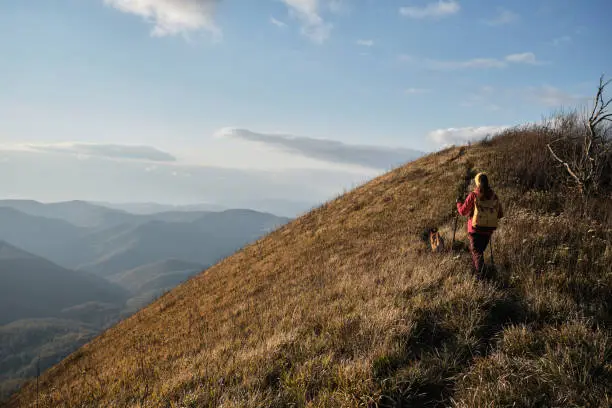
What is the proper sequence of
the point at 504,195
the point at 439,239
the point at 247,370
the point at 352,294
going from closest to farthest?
the point at 247,370 < the point at 352,294 < the point at 439,239 < the point at 504,195

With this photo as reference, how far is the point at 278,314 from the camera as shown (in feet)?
24.9

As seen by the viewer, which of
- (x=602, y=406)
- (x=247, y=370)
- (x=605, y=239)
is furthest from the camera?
(x=605, y=239)

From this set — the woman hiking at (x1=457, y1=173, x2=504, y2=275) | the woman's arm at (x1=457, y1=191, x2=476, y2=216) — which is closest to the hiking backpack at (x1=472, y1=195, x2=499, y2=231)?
the woman hiking at (x1=457, y1=173, x2=504, y2=275)

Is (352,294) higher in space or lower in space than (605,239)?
lower

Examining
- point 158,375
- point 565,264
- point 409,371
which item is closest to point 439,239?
point 565,264

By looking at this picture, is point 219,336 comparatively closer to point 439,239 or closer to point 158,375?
point 158,375

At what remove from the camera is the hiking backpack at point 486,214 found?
6934 millimetres

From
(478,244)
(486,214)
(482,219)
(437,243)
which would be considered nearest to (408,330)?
(478,244)

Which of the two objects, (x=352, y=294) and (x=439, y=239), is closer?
(x=352, y=294)

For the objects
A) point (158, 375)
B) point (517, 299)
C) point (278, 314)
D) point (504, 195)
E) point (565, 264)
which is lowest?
point (158, 375)

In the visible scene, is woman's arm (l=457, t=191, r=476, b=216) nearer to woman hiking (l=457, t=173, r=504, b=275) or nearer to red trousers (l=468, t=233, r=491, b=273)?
woman hiking (l=457, t=173, r=504, b=275)

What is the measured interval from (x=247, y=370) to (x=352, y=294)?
2897 mm

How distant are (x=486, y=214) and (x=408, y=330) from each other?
11.2 ft

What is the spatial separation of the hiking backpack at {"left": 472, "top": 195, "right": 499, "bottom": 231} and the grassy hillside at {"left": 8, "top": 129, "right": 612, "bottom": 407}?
91 cm
